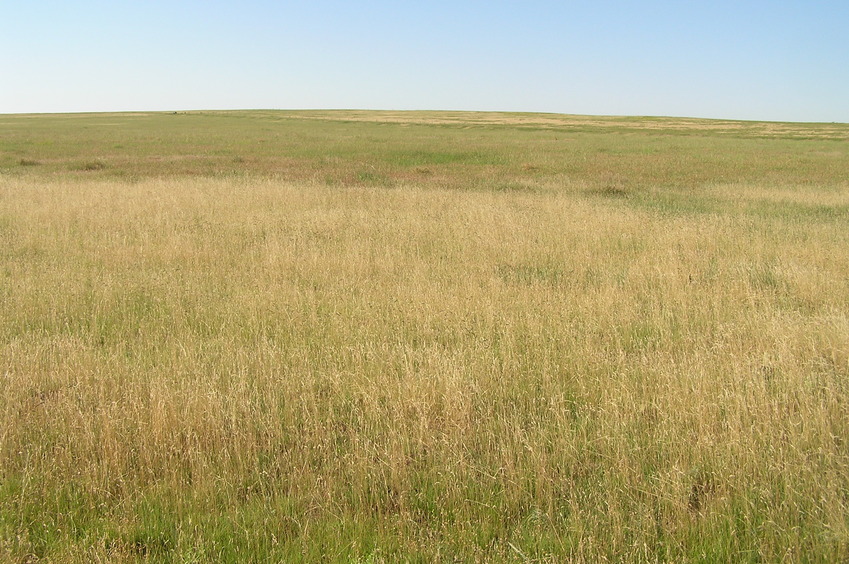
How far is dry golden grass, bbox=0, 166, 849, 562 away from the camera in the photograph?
123 inches

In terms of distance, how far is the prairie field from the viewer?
3.12m

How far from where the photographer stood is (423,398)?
4.44 m

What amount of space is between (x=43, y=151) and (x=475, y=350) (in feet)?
119

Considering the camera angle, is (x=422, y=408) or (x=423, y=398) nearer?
(x=422, y=408)

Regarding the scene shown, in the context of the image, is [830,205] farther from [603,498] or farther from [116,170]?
[116,170]

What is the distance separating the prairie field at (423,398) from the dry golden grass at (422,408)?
0.9 inches

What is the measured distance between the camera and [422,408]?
4336mm

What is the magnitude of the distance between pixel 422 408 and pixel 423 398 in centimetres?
11

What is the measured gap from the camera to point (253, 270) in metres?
8.79

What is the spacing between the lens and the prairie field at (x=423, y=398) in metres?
3.12

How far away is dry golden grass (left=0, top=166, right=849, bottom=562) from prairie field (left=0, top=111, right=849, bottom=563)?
2cm

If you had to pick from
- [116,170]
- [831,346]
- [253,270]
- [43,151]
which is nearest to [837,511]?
[831,346]

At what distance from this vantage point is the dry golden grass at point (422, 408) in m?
3.12

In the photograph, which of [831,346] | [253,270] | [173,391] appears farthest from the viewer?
[253,270]
